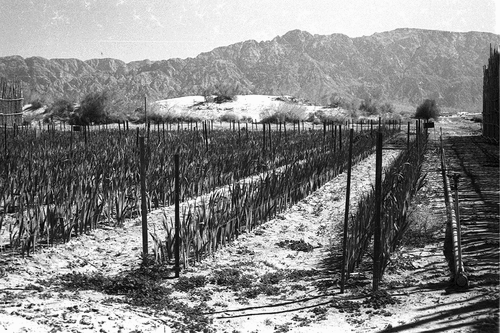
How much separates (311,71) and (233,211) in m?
93.0

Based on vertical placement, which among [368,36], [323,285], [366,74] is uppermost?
[368,36]

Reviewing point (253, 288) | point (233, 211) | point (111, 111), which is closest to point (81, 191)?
point (233, 211)

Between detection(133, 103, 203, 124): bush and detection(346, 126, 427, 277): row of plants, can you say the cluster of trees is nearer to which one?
detection(133, 103, 203, 124): bush

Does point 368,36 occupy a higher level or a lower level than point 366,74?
higher

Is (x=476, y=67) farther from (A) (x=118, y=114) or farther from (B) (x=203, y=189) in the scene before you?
(B) (x=203, y=189)

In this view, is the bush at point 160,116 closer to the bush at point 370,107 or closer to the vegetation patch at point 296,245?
the bush at point 370,107

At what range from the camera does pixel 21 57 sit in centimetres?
11500

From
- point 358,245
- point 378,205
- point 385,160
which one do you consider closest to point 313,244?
point 358,245

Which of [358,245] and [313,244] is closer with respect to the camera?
[358,245]

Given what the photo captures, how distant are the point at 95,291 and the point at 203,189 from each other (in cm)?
460

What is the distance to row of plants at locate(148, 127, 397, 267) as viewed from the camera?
5.70m

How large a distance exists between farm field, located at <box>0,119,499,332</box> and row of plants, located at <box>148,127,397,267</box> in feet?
0.52

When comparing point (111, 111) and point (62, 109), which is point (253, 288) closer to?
point (111, 111)

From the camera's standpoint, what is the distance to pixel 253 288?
16.5ft
